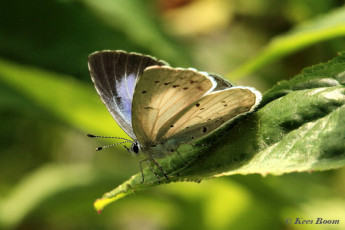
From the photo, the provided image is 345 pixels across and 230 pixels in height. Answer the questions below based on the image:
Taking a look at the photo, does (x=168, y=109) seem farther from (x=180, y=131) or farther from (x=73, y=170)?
(x=73, y=170)

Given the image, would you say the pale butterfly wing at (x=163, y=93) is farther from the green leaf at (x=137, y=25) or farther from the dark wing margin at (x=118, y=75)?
the green leaf at (x=137, y=25)

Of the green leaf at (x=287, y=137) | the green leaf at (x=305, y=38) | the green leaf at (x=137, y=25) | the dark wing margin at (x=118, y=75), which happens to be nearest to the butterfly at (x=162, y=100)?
the dark wing margin at (x=118, y=75)

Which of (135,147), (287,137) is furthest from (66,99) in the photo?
(287,137)

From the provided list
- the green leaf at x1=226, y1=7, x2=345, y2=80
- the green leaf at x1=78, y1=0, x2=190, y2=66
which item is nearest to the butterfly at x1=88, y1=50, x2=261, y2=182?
the green leaf at x1=226, y1=7, x2=345, y2=80

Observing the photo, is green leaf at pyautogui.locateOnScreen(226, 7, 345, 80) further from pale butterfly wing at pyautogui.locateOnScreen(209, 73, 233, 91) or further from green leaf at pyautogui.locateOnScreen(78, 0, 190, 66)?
green leaf at pyautogui.locateOnScreen(78, 0, 190, 66)

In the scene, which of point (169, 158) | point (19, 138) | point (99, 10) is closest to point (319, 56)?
point (99, 10)

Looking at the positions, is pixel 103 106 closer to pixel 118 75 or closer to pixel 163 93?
pixel 118 75

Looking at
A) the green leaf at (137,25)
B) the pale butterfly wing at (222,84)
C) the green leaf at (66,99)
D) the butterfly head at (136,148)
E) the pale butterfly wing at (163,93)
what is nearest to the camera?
the pale butterfly wing at (163,93)
